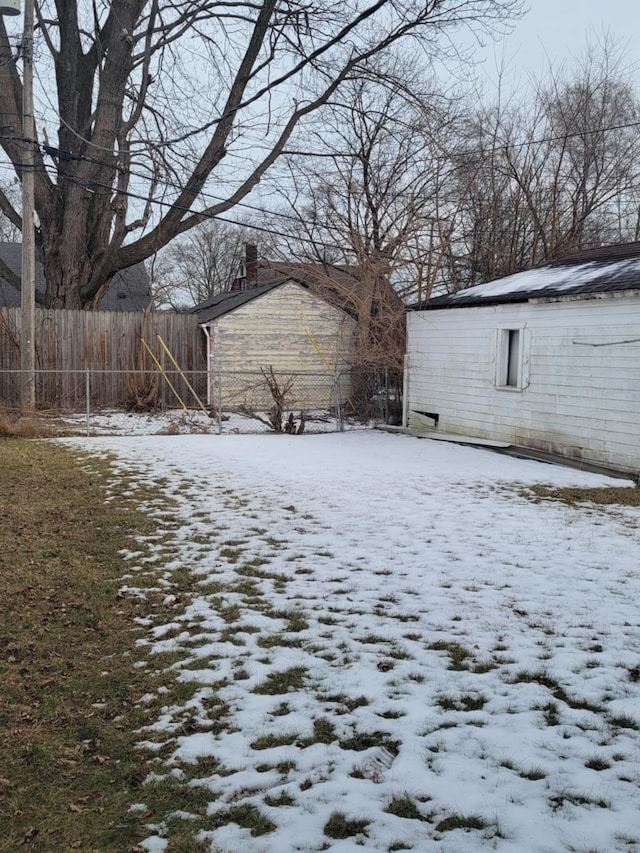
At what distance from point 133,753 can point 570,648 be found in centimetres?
268

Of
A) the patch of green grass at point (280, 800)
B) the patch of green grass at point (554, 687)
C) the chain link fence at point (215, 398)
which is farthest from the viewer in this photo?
the chain link fence at point (215, 398)

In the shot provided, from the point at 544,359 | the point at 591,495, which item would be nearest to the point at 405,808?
the point at 591,495

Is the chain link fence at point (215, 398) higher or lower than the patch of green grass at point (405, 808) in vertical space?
higher

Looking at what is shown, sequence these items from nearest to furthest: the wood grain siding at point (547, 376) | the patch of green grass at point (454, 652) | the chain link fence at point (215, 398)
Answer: the patch of green grass at point (454, 652) < the wood grain siding at point (547, 376) < the chain link fence at point (215, 398)

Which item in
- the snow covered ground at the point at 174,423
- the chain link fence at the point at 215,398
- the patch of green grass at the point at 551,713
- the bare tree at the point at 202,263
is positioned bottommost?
the patch of green grass at the point at 551,713

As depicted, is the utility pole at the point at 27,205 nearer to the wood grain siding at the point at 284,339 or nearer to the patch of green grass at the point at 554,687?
the wood grain siding at the point at 284,339

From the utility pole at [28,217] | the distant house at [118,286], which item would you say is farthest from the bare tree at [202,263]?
the utility pole at [28,217]

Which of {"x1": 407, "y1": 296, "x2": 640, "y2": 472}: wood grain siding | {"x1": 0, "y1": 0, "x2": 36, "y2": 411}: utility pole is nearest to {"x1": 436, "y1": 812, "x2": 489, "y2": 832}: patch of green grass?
{"x1": 407, "y1": 296, "x2": 640, "y2": 472}: wood grain siding

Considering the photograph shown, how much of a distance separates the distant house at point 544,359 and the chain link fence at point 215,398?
2778 mm

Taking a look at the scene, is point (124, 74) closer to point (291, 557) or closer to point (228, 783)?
point (291, 557)

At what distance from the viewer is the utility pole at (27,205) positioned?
14812 mm

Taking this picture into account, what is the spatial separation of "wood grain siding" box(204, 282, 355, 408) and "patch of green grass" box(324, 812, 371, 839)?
18.7m

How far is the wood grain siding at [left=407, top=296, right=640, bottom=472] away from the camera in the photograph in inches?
434

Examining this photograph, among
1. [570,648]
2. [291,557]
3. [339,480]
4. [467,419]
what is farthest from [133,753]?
[467,419]
